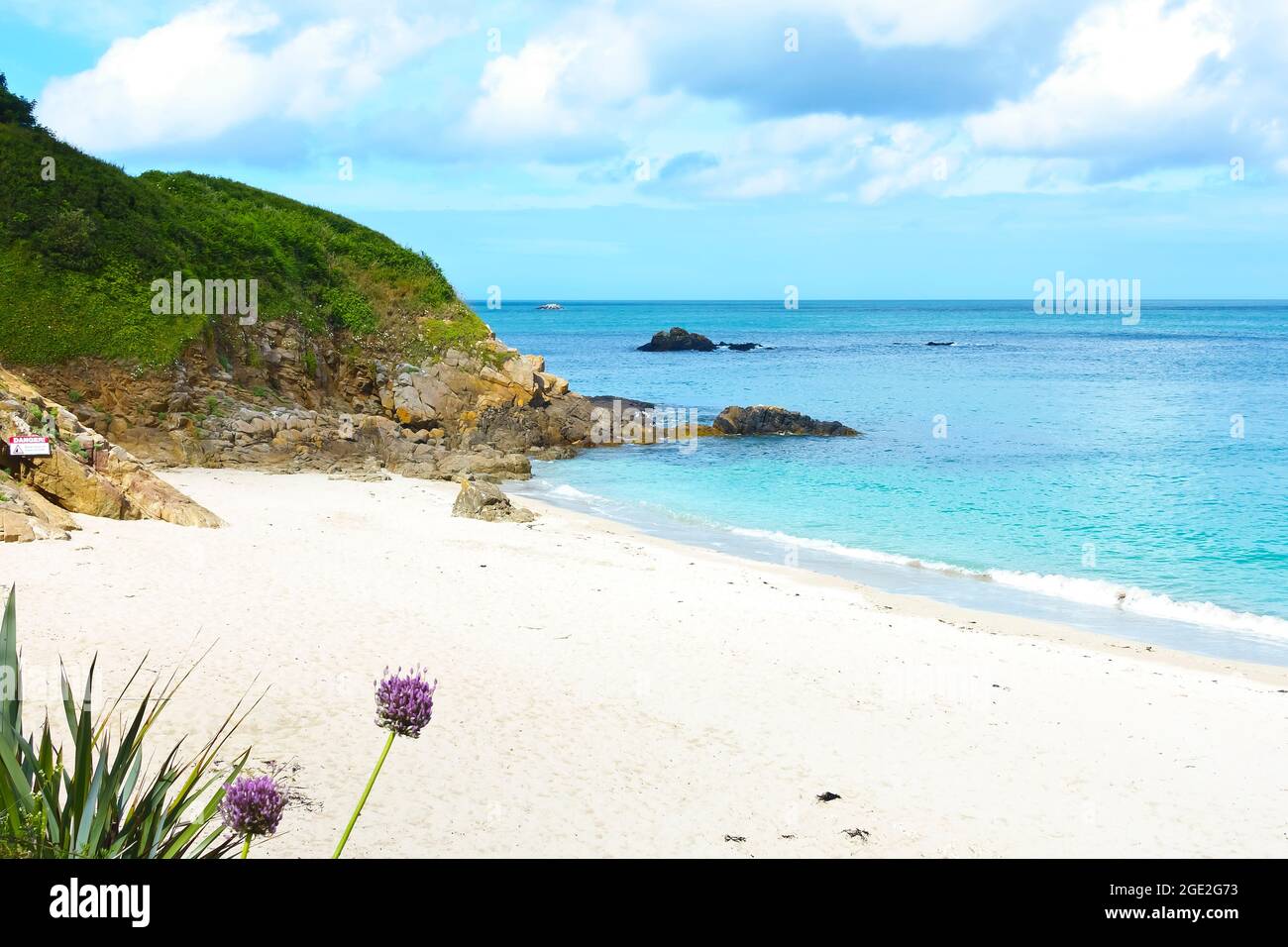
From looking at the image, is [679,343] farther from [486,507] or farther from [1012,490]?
[486,507]

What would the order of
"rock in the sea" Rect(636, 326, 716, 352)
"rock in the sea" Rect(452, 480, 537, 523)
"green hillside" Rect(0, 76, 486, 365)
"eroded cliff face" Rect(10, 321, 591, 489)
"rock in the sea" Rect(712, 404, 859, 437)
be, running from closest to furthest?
"rock in the sea" Rect(452, 480, 537, 523), "eroded cliff face" Rect(10, 321, 591, 489), "green hillside" Rect(0, 76, 486, 365), "rock in the sea" Rect(712, 404, 859, 437), "rock in the sea" Rect(636, 326, 716, 352)

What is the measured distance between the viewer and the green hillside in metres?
27.8

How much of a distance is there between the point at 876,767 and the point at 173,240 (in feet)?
97.0

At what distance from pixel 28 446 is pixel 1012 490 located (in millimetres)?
21804

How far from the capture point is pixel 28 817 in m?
4.25

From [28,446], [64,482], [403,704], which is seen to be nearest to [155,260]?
[64,482]

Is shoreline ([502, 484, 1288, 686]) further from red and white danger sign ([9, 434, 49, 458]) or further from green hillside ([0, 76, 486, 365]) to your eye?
green hillside ([0, 76, 486, 365])

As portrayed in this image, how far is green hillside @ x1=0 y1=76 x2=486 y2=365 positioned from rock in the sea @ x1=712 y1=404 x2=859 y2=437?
9532mm

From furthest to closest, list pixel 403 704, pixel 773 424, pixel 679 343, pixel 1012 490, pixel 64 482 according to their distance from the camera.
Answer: pixel 679 343, pixel 773 424, pixel 1012 490, pixel 64 482, pixel 403 704

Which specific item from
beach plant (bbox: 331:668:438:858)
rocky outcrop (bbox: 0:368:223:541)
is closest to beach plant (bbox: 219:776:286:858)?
beach plant (bbox: 331:668:438:858)

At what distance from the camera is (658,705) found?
10.8 meters

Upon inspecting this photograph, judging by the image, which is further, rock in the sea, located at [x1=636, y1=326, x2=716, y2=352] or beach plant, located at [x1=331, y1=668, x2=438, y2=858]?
rock in the sea, located at [x1=636, y1=326, x2=716, y2=352]

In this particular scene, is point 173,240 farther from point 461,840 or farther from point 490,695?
point 461,840
